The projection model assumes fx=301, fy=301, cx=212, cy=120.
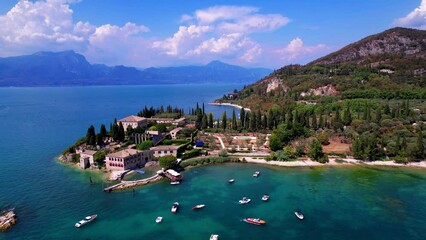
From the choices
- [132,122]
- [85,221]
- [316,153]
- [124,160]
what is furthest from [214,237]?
[132,122]

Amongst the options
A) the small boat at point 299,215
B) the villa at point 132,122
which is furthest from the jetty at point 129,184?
the villa at point 132,122

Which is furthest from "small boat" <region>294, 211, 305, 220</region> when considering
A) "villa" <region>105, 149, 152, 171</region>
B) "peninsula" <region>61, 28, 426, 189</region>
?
"villa" <region>105, 149, 152, 171</region>

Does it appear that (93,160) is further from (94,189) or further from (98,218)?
(98,218)

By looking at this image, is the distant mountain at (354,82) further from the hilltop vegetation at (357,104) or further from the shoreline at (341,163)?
the shoreline at (341,163)

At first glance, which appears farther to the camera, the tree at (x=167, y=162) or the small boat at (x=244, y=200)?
the tree at (x=167, y=162)

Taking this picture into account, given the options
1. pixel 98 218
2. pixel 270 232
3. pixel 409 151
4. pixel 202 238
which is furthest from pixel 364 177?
pixel 98 218

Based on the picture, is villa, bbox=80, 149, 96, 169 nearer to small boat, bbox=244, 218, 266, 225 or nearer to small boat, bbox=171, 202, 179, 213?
small boat, bbox=171, 202, 179, 213

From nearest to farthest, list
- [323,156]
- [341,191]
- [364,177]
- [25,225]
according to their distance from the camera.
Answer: [25,225], [341,191], [364,177], [323,156]
